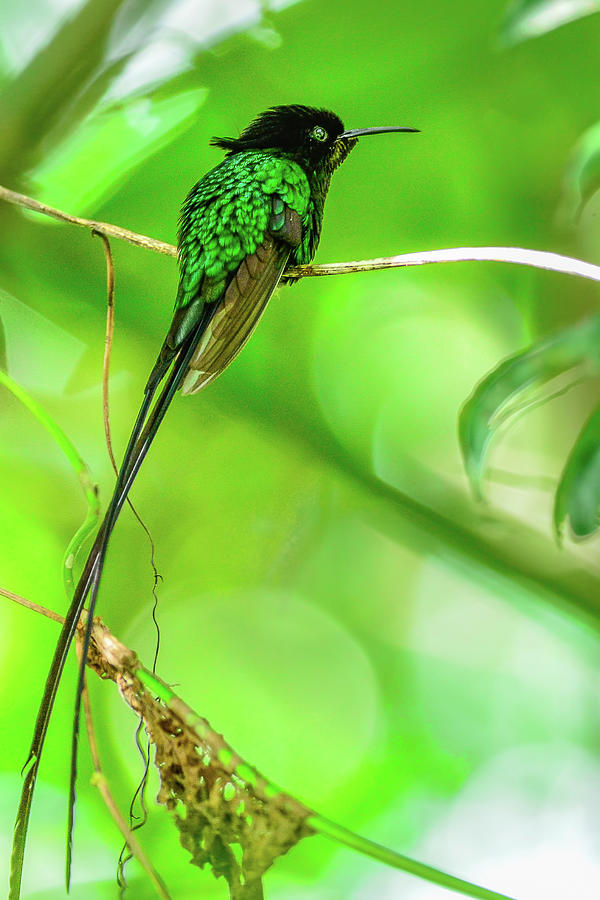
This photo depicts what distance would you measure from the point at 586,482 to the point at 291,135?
0.77 meters

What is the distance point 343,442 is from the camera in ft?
5.27

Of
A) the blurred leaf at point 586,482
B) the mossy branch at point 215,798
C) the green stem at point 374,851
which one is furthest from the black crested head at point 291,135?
the green stem at point 374,851

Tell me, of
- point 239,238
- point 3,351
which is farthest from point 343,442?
point 3,351

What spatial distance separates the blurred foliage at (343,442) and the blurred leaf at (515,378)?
1.98 ft

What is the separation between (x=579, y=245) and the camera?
1.58 meters

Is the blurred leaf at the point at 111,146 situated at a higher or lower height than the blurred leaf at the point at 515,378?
higher

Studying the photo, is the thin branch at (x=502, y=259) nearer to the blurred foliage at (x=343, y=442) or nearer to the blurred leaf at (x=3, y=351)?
the blurred foliage at (x=343, y=442)

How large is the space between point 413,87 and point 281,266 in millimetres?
630

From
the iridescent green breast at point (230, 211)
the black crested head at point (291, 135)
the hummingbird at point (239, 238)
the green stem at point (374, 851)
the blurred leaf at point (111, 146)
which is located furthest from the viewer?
the blurred leaf at point (111, 146)

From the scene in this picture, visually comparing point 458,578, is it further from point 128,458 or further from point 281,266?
point 128,458

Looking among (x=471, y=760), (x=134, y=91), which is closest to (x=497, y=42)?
(x=134, y=91)

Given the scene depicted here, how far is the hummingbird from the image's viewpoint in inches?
40.7

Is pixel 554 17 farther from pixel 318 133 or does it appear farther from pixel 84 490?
pixel 84 490

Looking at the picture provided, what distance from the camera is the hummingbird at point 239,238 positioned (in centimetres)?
103
